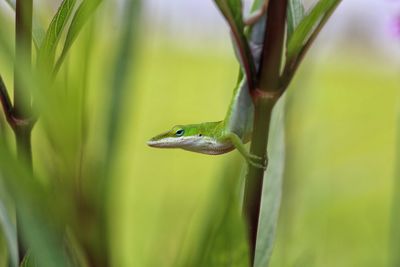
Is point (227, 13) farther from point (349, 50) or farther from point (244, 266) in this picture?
point (349, 50)

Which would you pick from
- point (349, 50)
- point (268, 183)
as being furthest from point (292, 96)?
point (349, 50)

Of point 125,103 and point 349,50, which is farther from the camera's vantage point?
point 349,50

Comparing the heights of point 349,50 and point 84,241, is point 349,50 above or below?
below

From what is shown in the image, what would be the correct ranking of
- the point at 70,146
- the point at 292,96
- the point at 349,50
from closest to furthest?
the point at 70,146
the point at 292,96
the point at 349,50

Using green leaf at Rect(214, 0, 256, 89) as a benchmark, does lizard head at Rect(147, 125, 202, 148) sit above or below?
below
